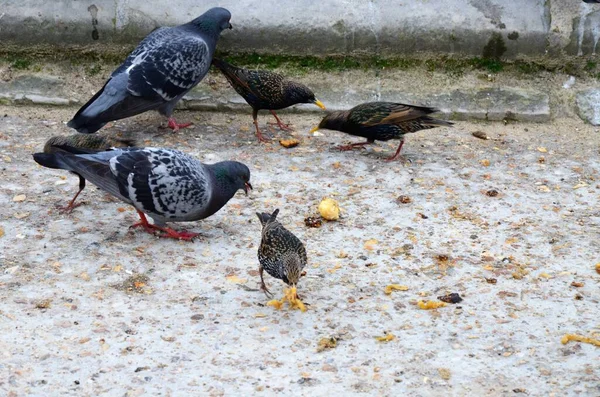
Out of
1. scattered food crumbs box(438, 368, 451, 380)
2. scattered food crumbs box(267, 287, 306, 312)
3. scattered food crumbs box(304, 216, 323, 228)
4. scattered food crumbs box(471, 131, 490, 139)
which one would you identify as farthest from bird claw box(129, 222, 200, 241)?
scattered food crumbs box(471, 131, 490, 139)

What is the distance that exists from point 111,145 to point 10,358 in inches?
90.2

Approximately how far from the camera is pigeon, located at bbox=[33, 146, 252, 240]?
5.41m

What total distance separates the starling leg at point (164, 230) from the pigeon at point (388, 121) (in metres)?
1.87

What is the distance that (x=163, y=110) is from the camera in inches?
289

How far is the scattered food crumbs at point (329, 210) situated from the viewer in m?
5.85

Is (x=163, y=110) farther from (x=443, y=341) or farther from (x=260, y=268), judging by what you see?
(x=443, y=341)

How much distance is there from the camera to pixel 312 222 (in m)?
5.82

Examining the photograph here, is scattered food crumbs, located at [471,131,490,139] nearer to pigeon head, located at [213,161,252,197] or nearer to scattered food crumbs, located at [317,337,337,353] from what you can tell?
pigeon head, located at [213,161,252,197]

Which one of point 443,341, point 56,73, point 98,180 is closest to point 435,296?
point 443,341

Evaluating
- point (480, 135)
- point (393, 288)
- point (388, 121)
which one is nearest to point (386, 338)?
point (393, 288)

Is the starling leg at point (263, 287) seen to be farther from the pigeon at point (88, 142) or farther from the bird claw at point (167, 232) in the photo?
the pigeon at point (88, 142)

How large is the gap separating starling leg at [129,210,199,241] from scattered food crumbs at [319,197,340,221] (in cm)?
85

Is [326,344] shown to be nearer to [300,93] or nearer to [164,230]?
[164,230]

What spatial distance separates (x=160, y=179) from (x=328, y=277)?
1200mm
